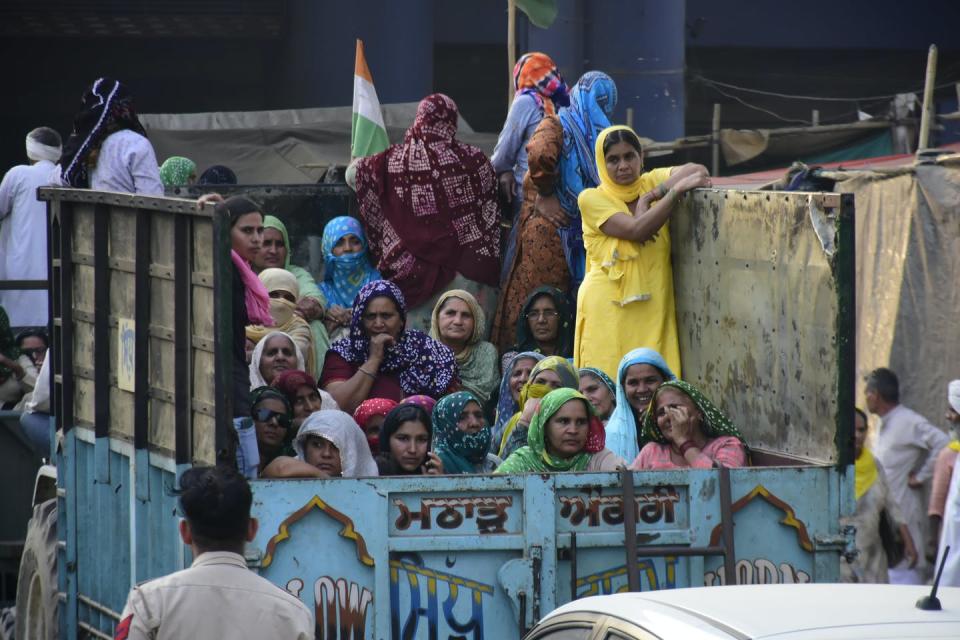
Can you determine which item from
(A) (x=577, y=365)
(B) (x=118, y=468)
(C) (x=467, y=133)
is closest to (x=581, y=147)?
(A) (x=577, y=365)

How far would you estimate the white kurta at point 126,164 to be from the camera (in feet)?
24.1

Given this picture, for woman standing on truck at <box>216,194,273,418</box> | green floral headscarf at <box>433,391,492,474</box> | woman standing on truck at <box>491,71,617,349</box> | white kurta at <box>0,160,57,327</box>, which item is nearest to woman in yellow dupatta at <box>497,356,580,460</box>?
green floral headscarf at <box>433,391,492,474</box>

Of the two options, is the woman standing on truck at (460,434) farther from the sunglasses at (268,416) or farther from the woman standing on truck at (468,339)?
the woman standing on truck at (468,339)

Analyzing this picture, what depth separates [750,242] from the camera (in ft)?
20.4

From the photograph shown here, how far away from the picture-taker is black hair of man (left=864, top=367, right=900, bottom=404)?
28.7ft

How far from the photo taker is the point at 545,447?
582 centimetres

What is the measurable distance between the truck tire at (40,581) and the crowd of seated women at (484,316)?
39.2 inches

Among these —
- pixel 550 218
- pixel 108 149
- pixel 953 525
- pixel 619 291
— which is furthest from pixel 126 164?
pixel 953 525

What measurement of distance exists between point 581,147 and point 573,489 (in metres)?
3.40

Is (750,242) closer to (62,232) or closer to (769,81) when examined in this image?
(62,232)

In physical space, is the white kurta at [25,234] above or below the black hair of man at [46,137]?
below

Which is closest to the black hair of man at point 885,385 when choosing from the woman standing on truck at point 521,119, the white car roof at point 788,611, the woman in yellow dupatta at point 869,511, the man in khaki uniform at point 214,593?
the woman in yellow dupatta at point 869,511

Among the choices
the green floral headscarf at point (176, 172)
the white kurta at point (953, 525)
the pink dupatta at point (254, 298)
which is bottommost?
the white kurta at point (953, 525)

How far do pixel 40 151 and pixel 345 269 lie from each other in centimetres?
331
